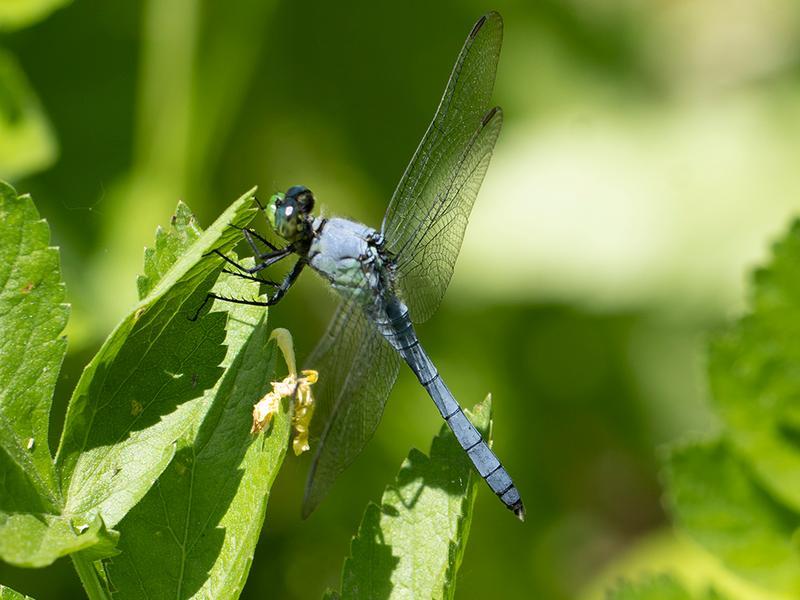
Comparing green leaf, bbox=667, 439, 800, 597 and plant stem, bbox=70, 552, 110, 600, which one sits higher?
plant stem, bbox=70, 552, 110, 600

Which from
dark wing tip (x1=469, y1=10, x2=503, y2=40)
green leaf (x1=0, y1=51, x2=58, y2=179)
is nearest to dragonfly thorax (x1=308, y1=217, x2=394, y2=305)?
dark wing tip (x1=469, y1=10, x2=503, y2=40)

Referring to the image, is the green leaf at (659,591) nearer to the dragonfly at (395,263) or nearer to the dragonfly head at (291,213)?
the dragonfly at (395,263)

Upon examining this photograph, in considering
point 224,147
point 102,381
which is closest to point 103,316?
point 224,147

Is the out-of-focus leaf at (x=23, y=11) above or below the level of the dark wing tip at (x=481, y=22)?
Result: above

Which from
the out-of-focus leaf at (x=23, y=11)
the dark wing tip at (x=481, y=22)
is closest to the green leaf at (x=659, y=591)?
the dark wing tip at (x=481, y=22)

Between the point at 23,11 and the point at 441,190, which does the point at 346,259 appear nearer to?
the point at 441,190

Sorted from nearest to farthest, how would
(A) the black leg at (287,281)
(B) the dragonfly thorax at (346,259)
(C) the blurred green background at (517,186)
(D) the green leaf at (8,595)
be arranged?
(D) the green leaf at (8,595) < (A) the black leg at (287,281) < (B) the dragonfly thorax at (346,259) < (C) the blurred green background at (517,186)

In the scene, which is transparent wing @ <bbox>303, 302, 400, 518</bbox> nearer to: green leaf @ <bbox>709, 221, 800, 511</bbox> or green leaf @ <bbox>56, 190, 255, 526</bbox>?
green leaf @ <bbox>56, 190, 255, 526</bbox>
